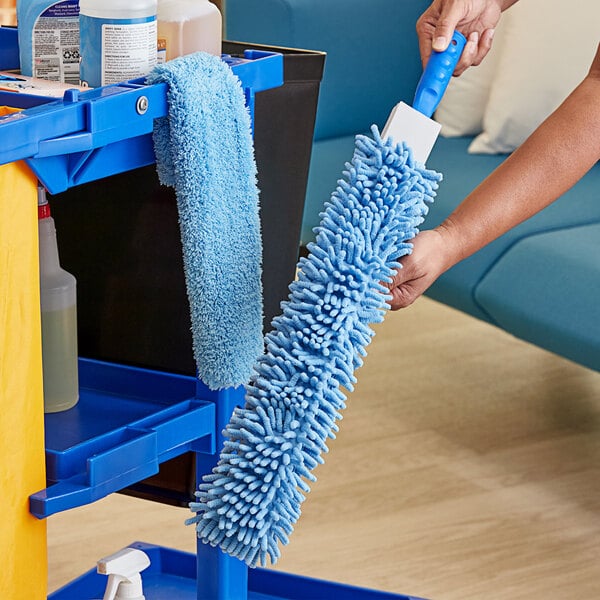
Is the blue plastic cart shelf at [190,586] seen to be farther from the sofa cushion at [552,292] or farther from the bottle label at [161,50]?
the bottle label at [161,50]

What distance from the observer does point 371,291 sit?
1.01 metres

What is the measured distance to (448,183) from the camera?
2094 mm

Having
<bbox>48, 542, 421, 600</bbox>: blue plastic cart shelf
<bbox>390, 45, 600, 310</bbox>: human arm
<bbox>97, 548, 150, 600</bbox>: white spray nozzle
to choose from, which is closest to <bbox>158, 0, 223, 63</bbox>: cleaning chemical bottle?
<bbox>390, 45, 600, 310</bbox>: human arm

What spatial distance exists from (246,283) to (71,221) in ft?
0.91

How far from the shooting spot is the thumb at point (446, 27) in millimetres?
1121

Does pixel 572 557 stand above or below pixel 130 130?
below

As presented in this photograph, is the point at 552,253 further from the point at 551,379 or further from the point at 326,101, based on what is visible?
the point at 326,101

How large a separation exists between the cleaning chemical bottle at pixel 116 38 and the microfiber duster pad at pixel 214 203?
0.12 feet

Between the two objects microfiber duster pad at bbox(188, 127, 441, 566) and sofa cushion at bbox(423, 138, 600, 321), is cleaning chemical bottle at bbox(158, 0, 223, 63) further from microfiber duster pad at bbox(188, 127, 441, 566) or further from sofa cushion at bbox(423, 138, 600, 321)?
sofa cushion at bbox(423, 138, 600, 321)

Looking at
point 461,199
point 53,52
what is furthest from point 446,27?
point 461,199

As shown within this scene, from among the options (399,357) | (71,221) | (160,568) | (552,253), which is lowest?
(399,357)

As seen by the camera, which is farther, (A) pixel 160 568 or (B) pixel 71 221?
(A) pixel 160 568

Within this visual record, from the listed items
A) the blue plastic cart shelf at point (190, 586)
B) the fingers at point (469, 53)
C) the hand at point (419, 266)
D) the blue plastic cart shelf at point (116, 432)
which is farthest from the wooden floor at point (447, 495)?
the fingers at point (469, 53)

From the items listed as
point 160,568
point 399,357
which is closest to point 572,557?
point 160,568
